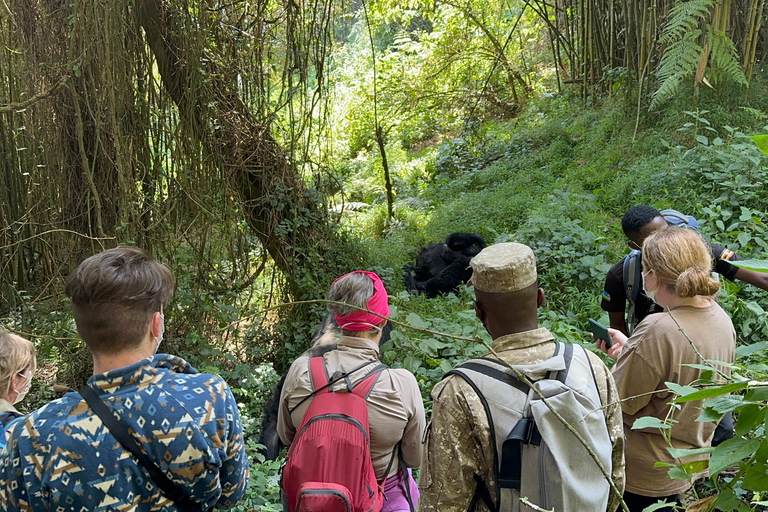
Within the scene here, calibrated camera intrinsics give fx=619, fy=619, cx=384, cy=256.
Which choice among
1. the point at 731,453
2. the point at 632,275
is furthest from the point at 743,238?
the point at 731,453

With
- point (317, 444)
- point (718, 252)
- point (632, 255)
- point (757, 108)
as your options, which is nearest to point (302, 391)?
point (317, 444)

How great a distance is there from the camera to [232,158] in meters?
4.71

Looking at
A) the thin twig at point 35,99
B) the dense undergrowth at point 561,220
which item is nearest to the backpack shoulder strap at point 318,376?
the dense undergrowth at point 561,220

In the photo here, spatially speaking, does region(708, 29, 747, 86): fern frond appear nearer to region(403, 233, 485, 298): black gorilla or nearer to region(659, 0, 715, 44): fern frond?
region(659, 0, 715, 44): fern frond

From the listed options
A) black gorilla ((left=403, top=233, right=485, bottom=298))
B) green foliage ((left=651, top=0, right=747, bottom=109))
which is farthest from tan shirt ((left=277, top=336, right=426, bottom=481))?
green foliage ((left=651, top=0, right=747, bottom=109))

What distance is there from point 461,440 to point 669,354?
2.75 ft

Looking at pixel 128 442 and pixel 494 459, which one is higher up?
pixel 128 442

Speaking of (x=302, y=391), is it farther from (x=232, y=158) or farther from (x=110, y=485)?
(x=232, y=158)

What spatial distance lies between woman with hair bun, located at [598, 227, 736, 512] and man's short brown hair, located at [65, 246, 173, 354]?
4.80ft

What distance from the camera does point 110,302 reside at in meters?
1.42

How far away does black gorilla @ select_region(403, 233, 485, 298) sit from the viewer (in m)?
5.89

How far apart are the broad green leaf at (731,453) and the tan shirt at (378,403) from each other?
113 cm

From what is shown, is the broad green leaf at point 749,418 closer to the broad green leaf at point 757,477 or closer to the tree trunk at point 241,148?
the broad green leaf at point 757,477

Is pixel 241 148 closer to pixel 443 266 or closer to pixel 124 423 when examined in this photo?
pixel 443 266
